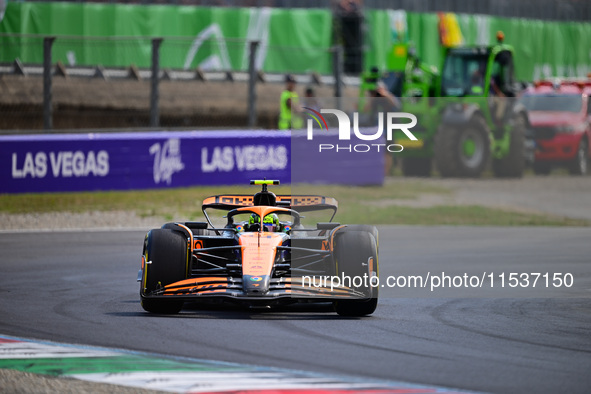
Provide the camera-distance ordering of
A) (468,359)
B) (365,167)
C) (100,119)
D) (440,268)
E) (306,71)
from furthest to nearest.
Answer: (306,71), (100,119), (365,167), (440,268), (468,359)

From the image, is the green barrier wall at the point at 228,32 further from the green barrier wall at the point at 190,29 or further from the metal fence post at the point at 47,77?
the metal fence post at the point at 47,77

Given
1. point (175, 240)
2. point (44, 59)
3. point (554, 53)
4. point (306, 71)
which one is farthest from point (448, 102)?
point (554, 53)

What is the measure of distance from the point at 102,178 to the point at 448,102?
23.3 feet

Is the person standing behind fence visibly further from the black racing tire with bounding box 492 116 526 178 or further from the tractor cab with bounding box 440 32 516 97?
the tractor cab with bounding box 440 32 516 97

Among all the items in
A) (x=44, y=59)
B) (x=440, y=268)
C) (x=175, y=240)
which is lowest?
(x=440, y=268)

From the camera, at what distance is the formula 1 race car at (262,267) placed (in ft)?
28.0

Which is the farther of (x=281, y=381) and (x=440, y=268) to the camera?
(x=440, y=268)

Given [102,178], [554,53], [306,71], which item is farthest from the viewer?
[554,53]

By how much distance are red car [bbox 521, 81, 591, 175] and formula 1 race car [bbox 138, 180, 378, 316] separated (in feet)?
45.2

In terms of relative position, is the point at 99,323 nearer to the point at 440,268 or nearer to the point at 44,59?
the point at 440,268

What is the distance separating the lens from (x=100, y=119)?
76.8ft

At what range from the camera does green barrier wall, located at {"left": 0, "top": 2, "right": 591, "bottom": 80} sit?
25.6 meters

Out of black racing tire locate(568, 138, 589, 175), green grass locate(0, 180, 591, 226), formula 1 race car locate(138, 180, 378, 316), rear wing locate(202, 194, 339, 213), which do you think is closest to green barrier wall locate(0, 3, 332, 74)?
green grass locate(0, 180, 591, 226)

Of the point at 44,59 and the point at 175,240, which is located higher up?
the point at 44,59
